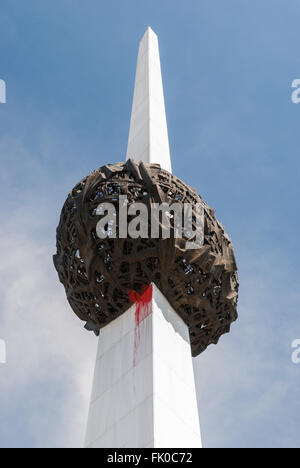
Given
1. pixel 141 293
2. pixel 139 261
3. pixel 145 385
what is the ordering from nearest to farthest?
pixel 145 385
pixel 139 261
pixel 141 293

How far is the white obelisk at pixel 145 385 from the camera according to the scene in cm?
1142

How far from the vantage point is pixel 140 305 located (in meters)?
14.1

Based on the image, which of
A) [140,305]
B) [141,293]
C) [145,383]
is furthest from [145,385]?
[141,293]

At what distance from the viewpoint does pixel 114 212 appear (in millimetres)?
14125

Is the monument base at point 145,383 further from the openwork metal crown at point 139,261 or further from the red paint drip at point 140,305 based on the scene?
the openwork metal crown at point 139,261

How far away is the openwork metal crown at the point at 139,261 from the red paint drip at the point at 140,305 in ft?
0.59

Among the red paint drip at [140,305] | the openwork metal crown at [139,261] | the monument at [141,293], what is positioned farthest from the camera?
the openwork metal crown at [139,261]

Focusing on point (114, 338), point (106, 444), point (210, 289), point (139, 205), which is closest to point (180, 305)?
point (210, 289)

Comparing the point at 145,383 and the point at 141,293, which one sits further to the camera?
the point at 141,293

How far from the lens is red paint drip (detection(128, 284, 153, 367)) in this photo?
13562 millimetres

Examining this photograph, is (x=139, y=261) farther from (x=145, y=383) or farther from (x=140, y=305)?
(x=145, y=383)

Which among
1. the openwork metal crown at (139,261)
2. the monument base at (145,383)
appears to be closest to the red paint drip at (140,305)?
the monument base at (145,383)

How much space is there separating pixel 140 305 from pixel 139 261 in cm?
118
